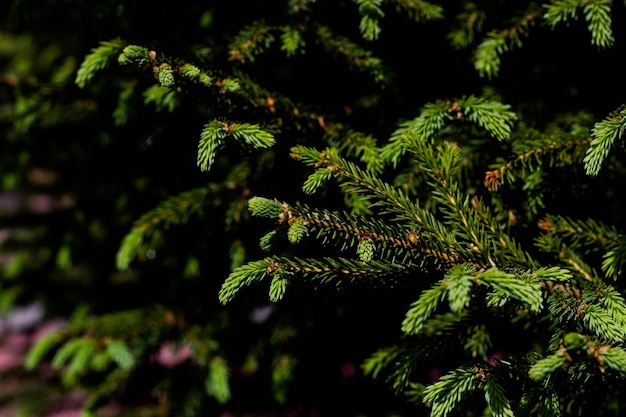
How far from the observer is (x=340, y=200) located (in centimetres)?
181

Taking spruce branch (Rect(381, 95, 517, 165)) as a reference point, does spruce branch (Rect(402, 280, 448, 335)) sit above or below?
below

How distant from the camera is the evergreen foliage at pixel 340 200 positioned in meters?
1.25

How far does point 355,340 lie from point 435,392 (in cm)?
97

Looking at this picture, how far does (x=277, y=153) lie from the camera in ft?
5.73

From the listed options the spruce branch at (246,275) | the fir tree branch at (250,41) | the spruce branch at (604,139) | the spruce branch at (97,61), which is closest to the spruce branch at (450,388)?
the spruce branch at (246,275)

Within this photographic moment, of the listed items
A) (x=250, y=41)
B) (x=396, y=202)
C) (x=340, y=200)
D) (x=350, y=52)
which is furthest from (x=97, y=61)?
(x=396, y=202)

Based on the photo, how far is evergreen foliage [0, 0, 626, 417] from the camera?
4.09 ft

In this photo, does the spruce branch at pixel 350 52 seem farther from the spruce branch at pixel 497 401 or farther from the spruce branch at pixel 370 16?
the spruce branch at pixel 497 401

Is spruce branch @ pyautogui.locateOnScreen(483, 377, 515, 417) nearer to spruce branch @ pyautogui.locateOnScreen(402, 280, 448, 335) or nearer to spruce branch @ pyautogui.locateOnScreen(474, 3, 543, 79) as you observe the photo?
spruce branch @ pyautogui.locateOnScreen(402, 280, 448, 335)

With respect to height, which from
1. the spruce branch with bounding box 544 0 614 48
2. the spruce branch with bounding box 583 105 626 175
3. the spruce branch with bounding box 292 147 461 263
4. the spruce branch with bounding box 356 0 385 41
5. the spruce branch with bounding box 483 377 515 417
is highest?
the spruce branch with bounding box 544 0 614 48

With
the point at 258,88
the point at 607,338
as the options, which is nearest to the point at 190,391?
the point at 258,88

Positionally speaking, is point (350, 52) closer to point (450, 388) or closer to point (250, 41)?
point (250, 41)

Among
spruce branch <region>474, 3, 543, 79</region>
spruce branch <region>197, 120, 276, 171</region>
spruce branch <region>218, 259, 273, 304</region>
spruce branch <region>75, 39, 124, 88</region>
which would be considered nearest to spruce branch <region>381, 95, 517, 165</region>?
spruce branch <region>474, 3, 543, 79</region>

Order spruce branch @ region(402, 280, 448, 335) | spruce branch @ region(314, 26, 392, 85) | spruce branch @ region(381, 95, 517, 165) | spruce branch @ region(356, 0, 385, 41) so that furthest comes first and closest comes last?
spruce branch @ region(314, 26, 392, 85)
spruce branch @ region(356, 0, 385, 41)
spruce branch @ region(381, 95, 517, 165)
spruce branch @ region(402, 280, 448, 335)
